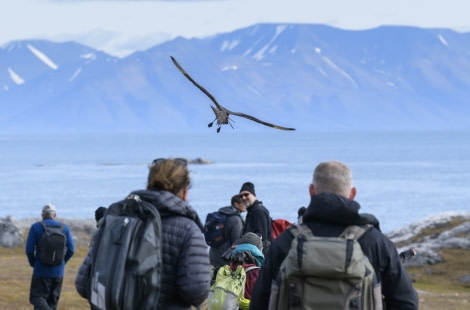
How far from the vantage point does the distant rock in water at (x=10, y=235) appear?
5867 cm

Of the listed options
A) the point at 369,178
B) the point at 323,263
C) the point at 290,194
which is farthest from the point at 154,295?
the point at 369,178

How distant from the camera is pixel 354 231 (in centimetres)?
671

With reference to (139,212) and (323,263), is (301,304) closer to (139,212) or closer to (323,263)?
(323,263)

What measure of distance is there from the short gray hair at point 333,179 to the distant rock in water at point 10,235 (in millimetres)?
53481

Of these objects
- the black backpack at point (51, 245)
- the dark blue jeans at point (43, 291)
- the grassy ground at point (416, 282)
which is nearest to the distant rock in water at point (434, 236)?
the grassy ground at point (416, 282)

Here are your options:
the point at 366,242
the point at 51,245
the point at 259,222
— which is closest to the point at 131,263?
the point at 366,242

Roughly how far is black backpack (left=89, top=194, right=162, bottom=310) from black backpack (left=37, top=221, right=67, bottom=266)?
31.1 feet

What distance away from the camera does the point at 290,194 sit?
6161 inches

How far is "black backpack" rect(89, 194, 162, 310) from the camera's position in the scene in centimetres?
726

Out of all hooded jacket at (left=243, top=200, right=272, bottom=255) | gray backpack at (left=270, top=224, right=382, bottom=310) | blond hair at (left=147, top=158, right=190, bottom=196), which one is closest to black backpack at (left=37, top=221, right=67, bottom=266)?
hooded jacket at (left=243, top=200, right=272, bottom=255)

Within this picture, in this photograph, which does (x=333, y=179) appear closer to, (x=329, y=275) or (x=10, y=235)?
(x=329, y=275)

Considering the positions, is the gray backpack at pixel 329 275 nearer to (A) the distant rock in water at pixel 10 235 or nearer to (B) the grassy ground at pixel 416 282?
(B) the grassy ground at pixel 416 282

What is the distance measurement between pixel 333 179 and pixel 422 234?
64484mm

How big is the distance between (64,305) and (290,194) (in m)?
131
